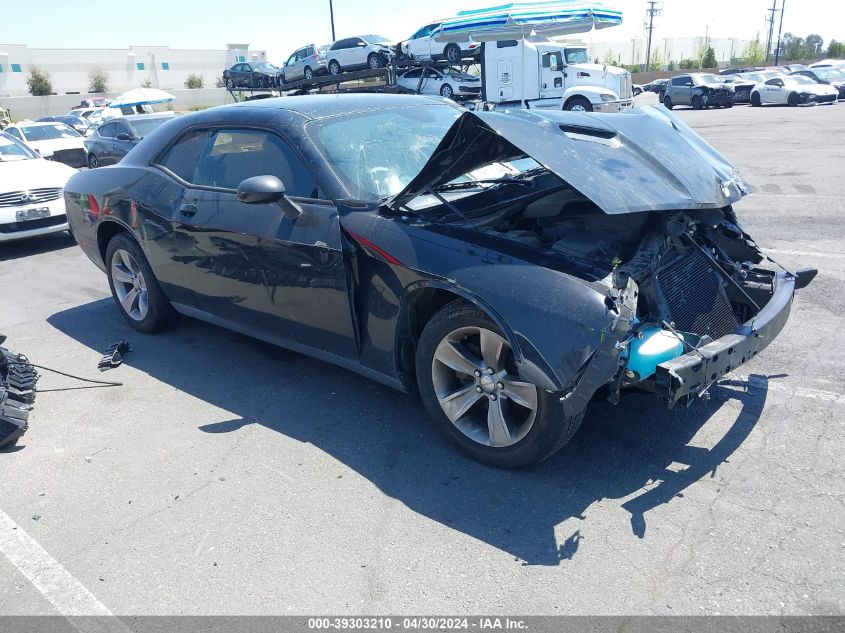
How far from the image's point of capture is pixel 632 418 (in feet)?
12.3

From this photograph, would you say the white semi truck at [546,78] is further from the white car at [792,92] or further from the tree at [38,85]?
the tree at [38,85]

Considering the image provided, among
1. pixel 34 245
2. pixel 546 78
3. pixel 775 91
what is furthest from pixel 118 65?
pixel 34 245

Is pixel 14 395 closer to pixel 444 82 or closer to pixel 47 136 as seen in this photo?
pixel 47 136

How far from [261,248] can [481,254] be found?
1529mm

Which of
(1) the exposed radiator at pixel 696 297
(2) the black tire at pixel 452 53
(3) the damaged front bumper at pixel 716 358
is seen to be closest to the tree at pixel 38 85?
(2) the black tire at pixel 452 53

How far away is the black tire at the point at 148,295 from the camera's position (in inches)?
207

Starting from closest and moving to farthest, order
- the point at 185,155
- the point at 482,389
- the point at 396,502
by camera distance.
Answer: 1. the point at 396,502
2. the point at 482,389
3. the point at 185,155

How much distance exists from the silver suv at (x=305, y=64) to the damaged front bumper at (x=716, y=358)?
24919mm

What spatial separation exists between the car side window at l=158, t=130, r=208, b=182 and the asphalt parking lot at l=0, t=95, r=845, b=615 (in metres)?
1.38

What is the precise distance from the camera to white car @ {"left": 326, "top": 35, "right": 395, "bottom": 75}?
82.7 ft

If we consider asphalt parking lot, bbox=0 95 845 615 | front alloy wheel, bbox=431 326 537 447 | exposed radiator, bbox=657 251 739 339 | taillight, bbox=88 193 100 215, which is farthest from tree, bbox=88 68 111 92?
exposed radiator, bbox=657 251 739 339

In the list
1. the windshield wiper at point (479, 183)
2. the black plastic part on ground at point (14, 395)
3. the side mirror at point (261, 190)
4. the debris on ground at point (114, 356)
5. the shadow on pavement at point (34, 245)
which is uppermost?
the side mirror at point (261, 190)

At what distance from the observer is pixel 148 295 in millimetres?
5336

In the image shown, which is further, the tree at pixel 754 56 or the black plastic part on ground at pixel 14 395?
the tree at pixel 754 56
